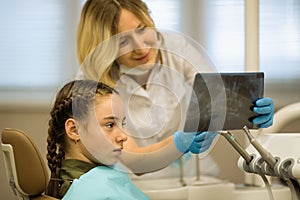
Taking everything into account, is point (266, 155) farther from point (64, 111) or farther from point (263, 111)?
point (64, 111)

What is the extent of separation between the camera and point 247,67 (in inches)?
76.8

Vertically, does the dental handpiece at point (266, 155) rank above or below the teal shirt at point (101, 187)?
above

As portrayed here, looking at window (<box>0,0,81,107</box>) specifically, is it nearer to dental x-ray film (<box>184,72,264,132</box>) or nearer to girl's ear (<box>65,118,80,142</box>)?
girl's ear (<box>65,118,80,142</box>)

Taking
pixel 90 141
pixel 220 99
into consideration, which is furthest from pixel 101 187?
pixel 220 99

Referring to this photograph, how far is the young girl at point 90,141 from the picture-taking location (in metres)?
1.39

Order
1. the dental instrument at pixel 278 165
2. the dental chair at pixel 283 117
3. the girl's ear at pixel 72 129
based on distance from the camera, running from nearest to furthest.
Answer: the dental instrument at pixel 278 165
the girl's ear at pixel 72 129
the dental chair at pixel 283 117

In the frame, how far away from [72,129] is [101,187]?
0.62ft

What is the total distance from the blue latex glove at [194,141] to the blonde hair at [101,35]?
0.92ft

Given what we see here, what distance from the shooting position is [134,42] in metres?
1.70

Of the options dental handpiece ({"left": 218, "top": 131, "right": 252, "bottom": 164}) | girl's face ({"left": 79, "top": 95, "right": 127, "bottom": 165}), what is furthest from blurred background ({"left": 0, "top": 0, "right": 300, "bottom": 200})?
dental handpiece ({"left": 218, "top": 131, "right": 252, "bottom": 164})

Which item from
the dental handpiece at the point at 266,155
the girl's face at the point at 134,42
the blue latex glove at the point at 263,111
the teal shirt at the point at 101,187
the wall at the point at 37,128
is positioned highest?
the girl's face at the point at 134,42

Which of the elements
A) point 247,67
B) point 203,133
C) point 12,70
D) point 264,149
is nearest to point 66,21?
point 12,70

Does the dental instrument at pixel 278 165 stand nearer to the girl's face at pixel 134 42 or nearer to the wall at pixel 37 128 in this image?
the girl's face at pixel 134 42

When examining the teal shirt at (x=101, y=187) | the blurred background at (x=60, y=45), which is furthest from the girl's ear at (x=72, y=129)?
the blurred background at (x=60, y=45)
